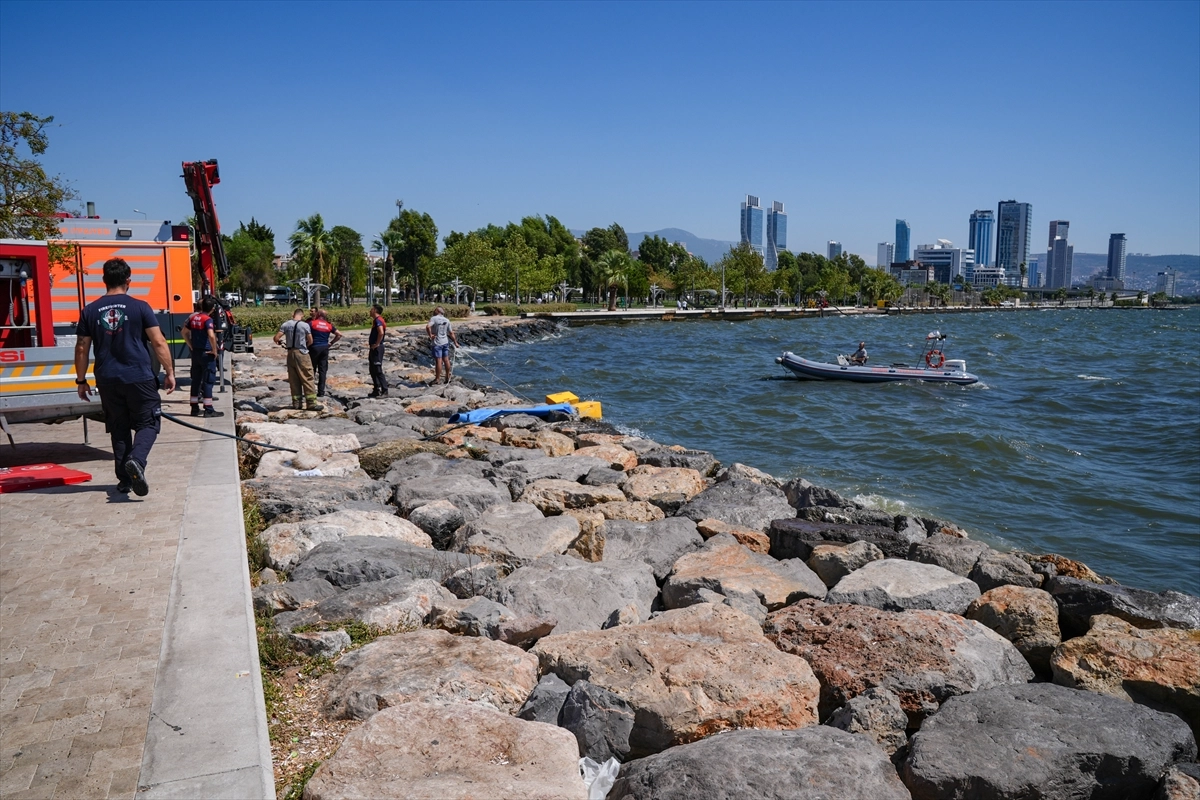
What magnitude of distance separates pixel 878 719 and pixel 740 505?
198 inches

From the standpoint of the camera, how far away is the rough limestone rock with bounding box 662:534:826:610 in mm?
6246

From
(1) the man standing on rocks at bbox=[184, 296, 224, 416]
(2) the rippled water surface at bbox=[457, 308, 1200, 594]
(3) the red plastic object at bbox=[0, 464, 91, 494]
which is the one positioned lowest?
(2) the rippled water surface at bbox=[457, 308, 1200, 594]

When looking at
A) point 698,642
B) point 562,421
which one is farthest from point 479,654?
point 562,421

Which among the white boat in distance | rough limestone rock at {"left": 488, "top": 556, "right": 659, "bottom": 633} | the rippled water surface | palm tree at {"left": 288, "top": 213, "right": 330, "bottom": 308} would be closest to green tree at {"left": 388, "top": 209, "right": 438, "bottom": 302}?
palm tree at {"left": 288, "top": 213, "right": 330, "bottom": 308}

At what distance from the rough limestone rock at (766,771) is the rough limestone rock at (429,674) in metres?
0.81

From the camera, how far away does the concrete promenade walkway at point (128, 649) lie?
319cm

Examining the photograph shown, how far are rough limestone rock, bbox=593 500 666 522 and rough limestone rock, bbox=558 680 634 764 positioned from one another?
4505 mm

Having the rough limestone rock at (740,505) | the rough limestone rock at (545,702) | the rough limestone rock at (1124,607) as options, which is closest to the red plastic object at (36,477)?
→ the rough limestone rock at (545,702)

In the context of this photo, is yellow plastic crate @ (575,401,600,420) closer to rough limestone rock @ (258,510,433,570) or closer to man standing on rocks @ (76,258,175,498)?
rough limestone rock @ (258,510,433,570)

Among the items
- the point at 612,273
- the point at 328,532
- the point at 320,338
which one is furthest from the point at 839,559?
the point at 612,273

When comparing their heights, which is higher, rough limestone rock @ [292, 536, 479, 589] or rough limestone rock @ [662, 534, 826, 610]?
rough limestone rock @ [292, 536, 479, 589]

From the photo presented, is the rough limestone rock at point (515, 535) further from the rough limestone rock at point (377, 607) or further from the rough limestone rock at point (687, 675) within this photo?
the rough limestone rock at point (687, 675)

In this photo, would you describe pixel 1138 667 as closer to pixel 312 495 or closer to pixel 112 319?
pixel 312 495

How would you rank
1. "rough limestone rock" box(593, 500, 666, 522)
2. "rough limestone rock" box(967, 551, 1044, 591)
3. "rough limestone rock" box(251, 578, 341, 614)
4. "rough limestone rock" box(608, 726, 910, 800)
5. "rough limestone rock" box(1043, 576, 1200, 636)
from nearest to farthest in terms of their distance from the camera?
"rough limestone rock" box(608, 726, 910, 800) < "rough limestone rock" box(251, 578, 341, 614) < "rough limestone rock" box(1043, 576, 1200, 636) < "rough limestone rock" box(967, 551, 1044, 591) < "rough limestone rock" box(593, 500, 666, 522)
